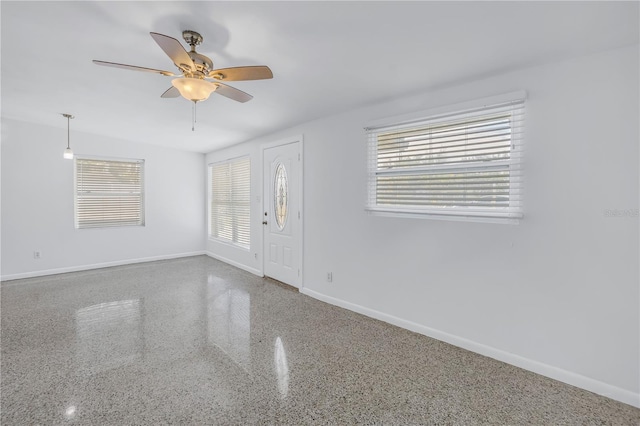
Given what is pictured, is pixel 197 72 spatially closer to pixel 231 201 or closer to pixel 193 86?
pixel 193 86

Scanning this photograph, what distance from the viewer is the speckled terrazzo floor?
1.84 meters

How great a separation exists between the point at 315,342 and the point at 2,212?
5.16 metres

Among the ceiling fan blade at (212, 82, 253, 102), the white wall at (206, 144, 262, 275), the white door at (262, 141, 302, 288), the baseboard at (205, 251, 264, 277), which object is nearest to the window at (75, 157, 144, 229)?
the baseboard at (205, 251, 264, 277)

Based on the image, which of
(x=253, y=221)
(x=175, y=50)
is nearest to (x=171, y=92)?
(x=175, y=50)

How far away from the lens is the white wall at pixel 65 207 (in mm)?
4547

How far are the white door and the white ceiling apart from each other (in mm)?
1162

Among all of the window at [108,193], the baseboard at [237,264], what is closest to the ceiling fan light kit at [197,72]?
the baseboard at [237,264]

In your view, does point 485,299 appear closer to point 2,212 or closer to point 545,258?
point 545,258

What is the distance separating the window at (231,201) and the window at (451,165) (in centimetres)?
287

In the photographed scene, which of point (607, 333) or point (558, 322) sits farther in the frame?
point (558, 322)

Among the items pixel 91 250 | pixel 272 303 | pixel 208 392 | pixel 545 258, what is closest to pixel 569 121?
pixel 545 258

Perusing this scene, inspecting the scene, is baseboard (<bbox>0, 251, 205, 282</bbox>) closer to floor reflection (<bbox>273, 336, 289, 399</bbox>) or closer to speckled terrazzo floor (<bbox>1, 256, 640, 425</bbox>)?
speckled terrazzo floor (<bbox>1, 256, 640, 425</bbox>)

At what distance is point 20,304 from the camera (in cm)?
361

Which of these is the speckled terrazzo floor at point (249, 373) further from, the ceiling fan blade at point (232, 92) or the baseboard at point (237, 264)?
the ceiling fan blade at point (232, 92)
